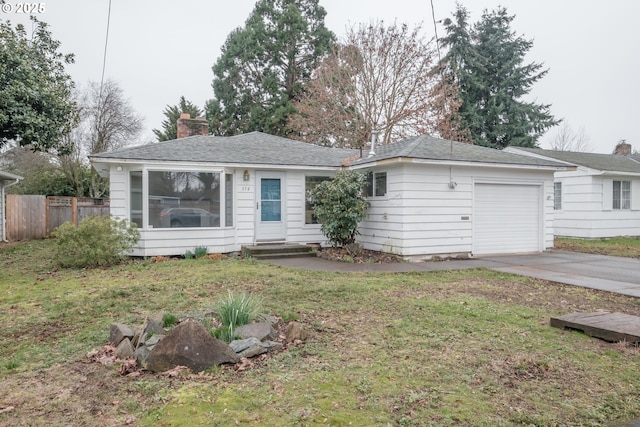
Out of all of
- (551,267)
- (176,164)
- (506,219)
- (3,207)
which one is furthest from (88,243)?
(506,219)

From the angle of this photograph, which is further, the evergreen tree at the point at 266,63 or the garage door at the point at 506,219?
the evergreen tree at the point at 266,63

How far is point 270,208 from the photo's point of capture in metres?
12.2

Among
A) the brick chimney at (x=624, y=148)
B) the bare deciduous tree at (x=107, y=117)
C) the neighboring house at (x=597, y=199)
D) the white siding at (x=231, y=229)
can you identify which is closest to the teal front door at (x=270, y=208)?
the white siding at (x=231, y=229)

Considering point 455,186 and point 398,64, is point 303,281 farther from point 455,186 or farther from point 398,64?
point 398,64

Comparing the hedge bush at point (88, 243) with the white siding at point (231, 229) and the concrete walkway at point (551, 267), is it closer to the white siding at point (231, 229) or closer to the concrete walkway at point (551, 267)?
the white siding at point (231, 229)

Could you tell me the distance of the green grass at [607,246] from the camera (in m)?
12.3

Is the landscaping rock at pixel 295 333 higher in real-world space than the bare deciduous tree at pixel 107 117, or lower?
lower

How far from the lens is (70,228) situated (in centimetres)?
959

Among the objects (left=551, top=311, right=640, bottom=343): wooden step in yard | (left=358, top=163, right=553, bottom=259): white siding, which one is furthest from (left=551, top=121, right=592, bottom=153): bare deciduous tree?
(left=551, top=311, right=640, bottom=343): wooden step in yard

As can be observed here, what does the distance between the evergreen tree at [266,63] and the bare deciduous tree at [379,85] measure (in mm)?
5950

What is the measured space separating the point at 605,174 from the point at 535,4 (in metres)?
8.50

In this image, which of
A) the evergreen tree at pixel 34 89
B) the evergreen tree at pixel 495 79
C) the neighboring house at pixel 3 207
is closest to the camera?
the evergreen tree at pixel 34 89

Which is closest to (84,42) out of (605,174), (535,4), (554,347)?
(535,4)

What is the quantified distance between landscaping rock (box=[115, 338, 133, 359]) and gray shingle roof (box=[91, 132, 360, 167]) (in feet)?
24.2
